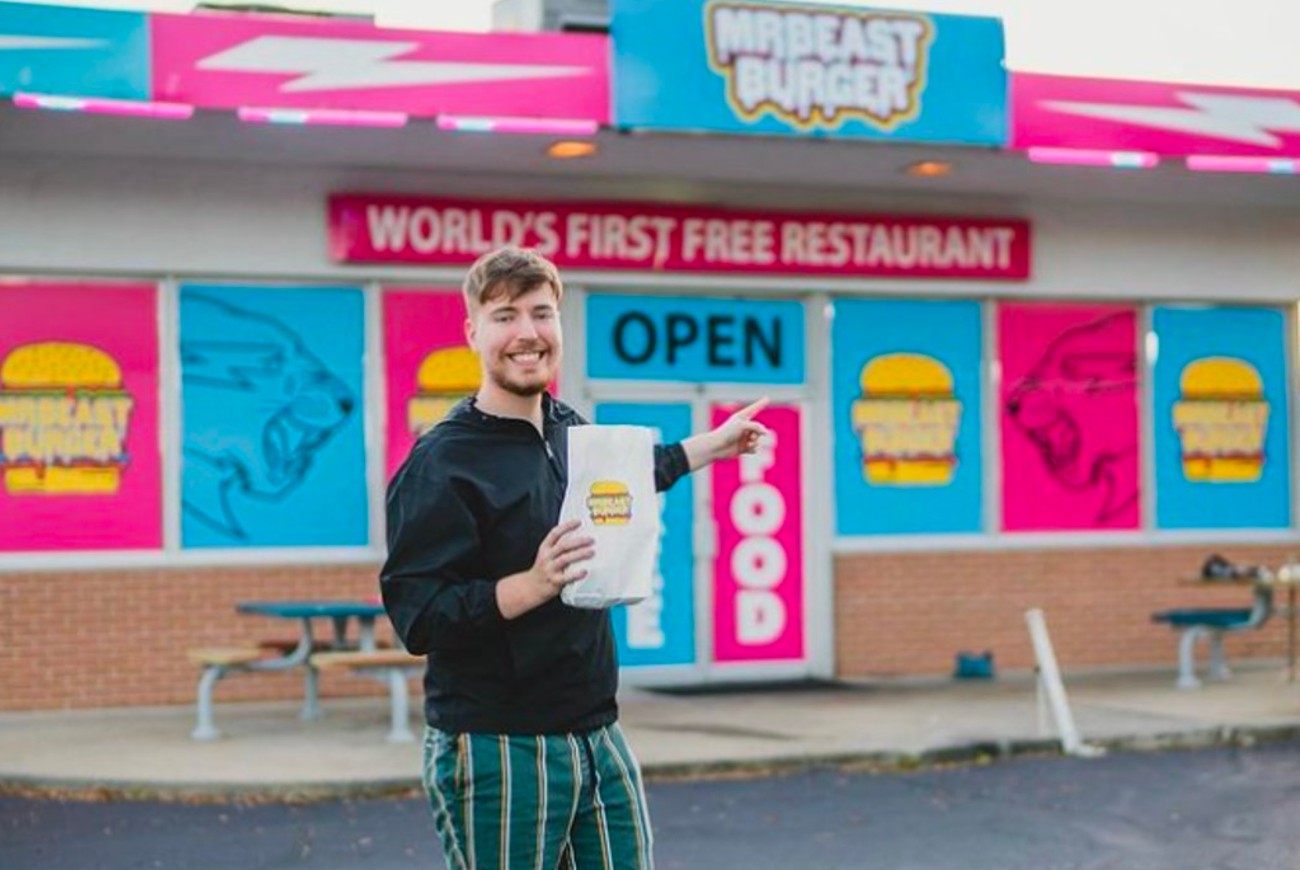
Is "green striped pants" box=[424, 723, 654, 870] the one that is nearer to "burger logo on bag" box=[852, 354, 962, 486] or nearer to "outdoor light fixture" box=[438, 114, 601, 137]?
"outdoor light fixture" box=[438, 114, 601, 137]

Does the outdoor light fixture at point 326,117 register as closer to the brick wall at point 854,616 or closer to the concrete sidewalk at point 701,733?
the brick wall at point 854,616

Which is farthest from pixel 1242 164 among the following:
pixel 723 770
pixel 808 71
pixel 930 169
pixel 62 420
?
pixel 62 420

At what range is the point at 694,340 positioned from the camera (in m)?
16.1

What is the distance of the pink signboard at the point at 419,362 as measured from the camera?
1522 cm

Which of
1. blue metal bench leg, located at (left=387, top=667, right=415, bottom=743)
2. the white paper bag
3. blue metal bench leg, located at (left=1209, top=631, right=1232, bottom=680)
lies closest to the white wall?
blue metal bench leg, located at (left=1209, top=631, right=1232, bottom=680)

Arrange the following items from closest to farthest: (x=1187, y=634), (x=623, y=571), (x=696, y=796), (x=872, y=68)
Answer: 1. (x=623, y=571)
2. (x=696, y=796)
3. (x=872, y=68)
4. (x=1187, y=634)

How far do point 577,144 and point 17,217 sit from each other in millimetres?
3695

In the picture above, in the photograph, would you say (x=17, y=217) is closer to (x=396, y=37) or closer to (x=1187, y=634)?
(x=396, y=37)

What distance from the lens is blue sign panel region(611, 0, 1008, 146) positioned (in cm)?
1381

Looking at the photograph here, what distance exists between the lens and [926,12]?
14.6 meters

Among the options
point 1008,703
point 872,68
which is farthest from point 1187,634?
point 872,68

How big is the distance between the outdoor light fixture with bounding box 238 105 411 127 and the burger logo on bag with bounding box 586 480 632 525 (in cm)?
947

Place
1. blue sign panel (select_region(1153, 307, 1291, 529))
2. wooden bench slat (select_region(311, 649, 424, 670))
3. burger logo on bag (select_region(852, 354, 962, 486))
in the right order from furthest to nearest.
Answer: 1. blue sign panel (select_region(1153, 307, 1291, 529))
2. burger logo on bag (select_region(852, 354, 962, 486))
3. wooden bench slat (select_region(311, 649, 424, 670))

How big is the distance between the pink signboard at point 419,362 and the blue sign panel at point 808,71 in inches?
94.2
